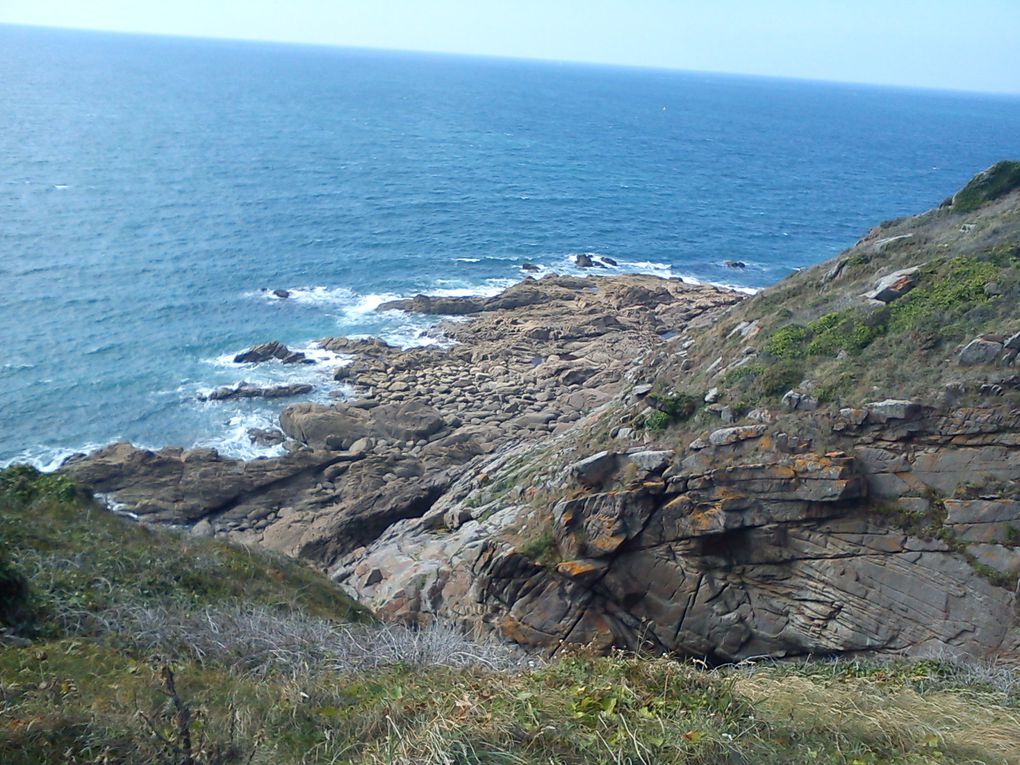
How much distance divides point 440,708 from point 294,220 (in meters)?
64.9

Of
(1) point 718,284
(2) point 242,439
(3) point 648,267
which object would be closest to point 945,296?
(2) point 242,439

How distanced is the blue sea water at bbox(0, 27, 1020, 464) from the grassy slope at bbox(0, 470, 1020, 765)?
25.1 meters

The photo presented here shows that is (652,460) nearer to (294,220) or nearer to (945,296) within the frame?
(945,296)

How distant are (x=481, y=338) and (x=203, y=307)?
715 inches

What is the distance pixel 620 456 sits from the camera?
56.7 feet

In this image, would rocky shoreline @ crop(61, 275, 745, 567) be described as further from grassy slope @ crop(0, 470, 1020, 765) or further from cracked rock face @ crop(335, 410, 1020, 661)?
grassy slope @ crop(0, 470, 1020, 765)

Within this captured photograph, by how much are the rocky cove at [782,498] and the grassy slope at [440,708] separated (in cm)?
270

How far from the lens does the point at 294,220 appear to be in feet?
220

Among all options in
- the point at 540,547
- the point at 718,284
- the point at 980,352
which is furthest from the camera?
the point at 718,284

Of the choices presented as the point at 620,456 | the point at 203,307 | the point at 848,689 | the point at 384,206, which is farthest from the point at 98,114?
the point at 848,689

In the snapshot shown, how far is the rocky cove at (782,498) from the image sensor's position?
13.8 m

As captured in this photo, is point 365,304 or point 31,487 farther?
point 365,304

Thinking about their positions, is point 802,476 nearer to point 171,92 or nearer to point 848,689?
point 848,689

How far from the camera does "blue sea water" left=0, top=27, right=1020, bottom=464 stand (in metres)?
40.5
